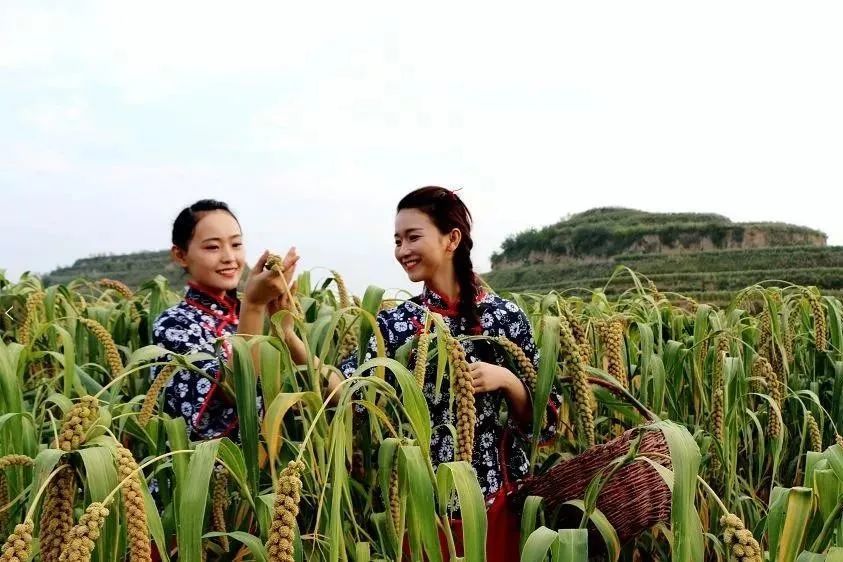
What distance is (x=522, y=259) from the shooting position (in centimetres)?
4569

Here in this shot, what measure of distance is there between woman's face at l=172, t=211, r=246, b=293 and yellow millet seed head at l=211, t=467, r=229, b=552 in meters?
0.61

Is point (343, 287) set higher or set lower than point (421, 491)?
higher

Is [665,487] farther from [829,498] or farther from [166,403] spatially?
[166,403]

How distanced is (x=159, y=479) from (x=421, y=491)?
2.35 feet

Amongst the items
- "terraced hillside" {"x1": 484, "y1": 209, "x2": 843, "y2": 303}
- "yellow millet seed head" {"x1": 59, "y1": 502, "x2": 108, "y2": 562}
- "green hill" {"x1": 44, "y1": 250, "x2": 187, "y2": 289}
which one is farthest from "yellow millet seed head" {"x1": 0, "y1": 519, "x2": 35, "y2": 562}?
"green hill" {"x1": 44, "y1": 250, "x2": 187, "y2": 289}

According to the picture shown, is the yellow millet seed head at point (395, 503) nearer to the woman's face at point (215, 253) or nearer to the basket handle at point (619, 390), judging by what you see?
the basket handle at point (619, 390)

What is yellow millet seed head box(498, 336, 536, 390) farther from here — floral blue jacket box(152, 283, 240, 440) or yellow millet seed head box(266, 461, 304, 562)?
yellow millet seed head box(266, 461, 304, 562)

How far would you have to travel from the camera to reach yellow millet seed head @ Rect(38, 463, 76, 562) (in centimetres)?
109

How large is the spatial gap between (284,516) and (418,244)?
43.7 inches

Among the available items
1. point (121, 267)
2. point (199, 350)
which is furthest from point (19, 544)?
point (121, 267)

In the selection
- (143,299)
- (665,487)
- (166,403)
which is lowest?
(665,487)

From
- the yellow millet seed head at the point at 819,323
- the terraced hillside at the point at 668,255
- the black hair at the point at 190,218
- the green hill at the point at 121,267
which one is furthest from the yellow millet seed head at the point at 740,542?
the green hill at the point at 121,267

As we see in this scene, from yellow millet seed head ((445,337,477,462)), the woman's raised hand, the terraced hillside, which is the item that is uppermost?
the terraced hillside

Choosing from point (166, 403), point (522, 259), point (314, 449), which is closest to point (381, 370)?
point (314, 449)
